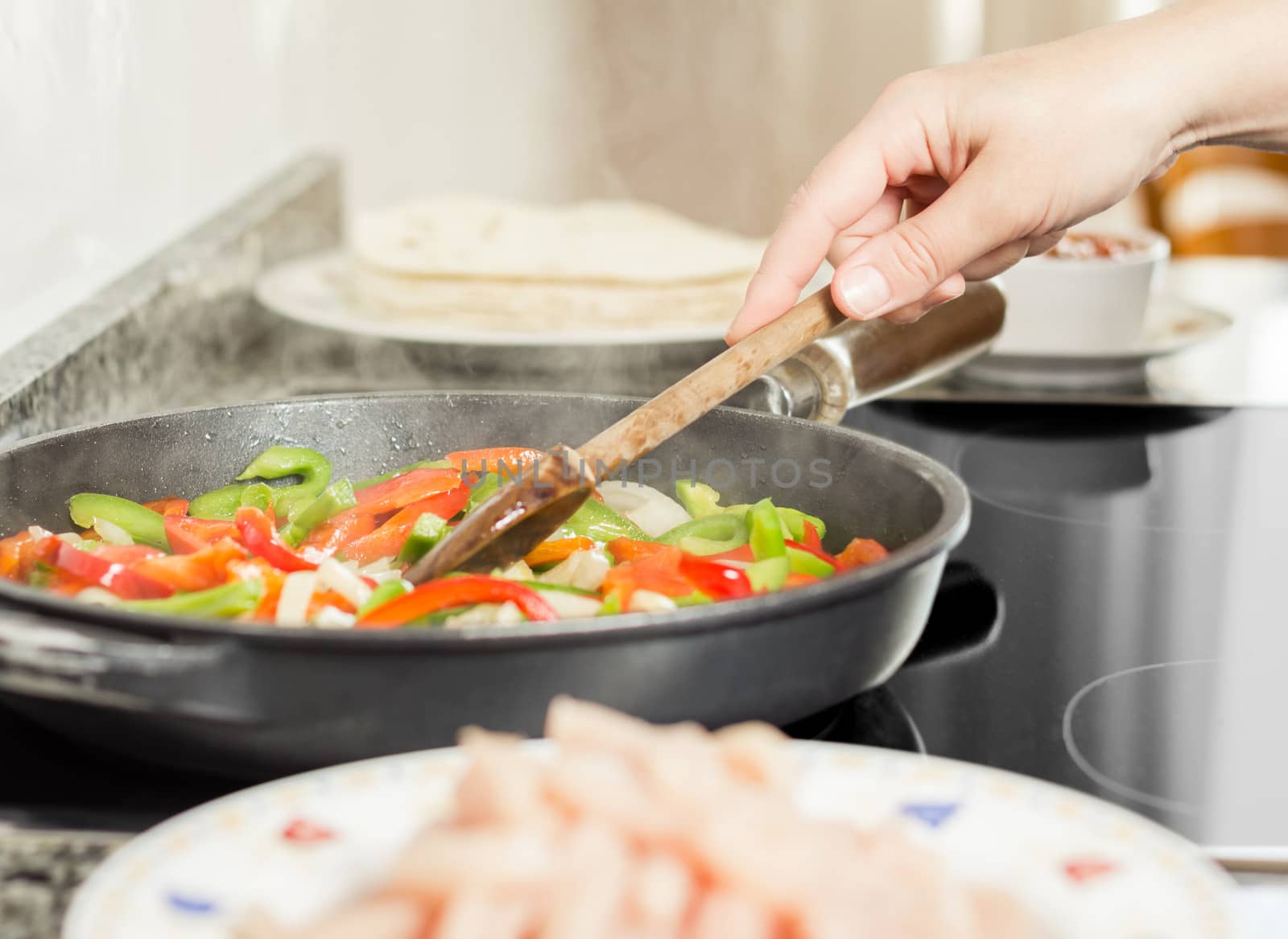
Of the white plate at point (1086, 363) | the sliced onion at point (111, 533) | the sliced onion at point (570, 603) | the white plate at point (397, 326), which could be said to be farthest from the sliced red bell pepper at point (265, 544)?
the white plate at point (1086, 363)

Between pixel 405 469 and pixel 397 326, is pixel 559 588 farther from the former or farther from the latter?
pixel 397 326

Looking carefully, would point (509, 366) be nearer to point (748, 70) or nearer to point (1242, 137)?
point (1242, 137)

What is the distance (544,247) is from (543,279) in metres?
0.26

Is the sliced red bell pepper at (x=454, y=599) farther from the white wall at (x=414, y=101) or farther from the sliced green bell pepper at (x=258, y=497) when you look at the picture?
the white wall at (x=414, y=101)

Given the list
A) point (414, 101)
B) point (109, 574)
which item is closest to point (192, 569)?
point (109, 574)

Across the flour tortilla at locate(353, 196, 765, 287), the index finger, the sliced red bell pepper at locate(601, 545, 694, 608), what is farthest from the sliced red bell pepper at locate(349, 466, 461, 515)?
the flour tortilla at locate(353, 196, 765, 287)

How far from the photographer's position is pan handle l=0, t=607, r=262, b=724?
65 cm

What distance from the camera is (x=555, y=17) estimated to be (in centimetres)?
458

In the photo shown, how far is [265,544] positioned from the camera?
3.30 ft

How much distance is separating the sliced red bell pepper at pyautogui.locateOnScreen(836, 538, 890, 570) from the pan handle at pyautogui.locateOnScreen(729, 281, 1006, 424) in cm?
17

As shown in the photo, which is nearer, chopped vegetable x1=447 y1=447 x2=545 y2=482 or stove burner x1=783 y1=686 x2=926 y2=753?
stove burner x1=783 y1=686 x2=926 y2=753

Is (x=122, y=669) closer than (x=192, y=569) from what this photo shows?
Yes

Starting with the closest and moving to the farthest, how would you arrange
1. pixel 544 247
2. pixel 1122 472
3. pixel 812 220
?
pixel 812 220, pixel 1122 472, pixel 544 247

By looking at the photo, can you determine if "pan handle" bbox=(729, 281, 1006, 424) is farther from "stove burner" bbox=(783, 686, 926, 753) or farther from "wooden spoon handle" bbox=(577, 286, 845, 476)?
"stove burner" bbox=(783, 686, 926, 753)
